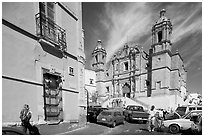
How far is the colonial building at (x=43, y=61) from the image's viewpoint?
16.1 feet

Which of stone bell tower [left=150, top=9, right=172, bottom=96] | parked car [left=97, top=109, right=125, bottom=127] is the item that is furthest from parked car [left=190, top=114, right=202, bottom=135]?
stone bell tower [left=150, top=9, right=172, bottom=96]

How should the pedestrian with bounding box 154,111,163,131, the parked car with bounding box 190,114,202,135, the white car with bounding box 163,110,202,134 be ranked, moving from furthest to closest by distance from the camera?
the pedestrian with bounding box 154,111,163,131
the white car with bounding box 163,110,202,134
the parked car with bounding box 190,114,202,135

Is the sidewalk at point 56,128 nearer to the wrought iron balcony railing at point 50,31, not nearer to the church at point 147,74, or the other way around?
the wrought iron balcony railing at point 50,31

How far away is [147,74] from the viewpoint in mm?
26062

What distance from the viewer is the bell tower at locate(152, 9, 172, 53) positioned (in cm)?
2292

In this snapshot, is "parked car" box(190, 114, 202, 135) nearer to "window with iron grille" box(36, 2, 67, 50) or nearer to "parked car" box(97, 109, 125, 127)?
"parked car" box(97, 109, 125, 127)

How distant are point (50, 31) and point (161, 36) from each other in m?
21.2

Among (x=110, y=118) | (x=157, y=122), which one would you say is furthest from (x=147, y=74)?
(x=157, y=122)

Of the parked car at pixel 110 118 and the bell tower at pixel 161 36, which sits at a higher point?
the bell tower at pixel 161 36

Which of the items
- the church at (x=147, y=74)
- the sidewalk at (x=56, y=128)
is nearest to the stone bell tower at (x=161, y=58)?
the church at (x=147, y=74)

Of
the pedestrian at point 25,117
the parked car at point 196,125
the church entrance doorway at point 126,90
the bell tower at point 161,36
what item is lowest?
the church entrance doorway at point 126,90

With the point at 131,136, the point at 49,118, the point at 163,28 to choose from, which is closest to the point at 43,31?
the point at 49,118

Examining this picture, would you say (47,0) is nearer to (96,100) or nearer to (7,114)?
(7,114)

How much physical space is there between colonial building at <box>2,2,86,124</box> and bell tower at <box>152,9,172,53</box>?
18.1 m
